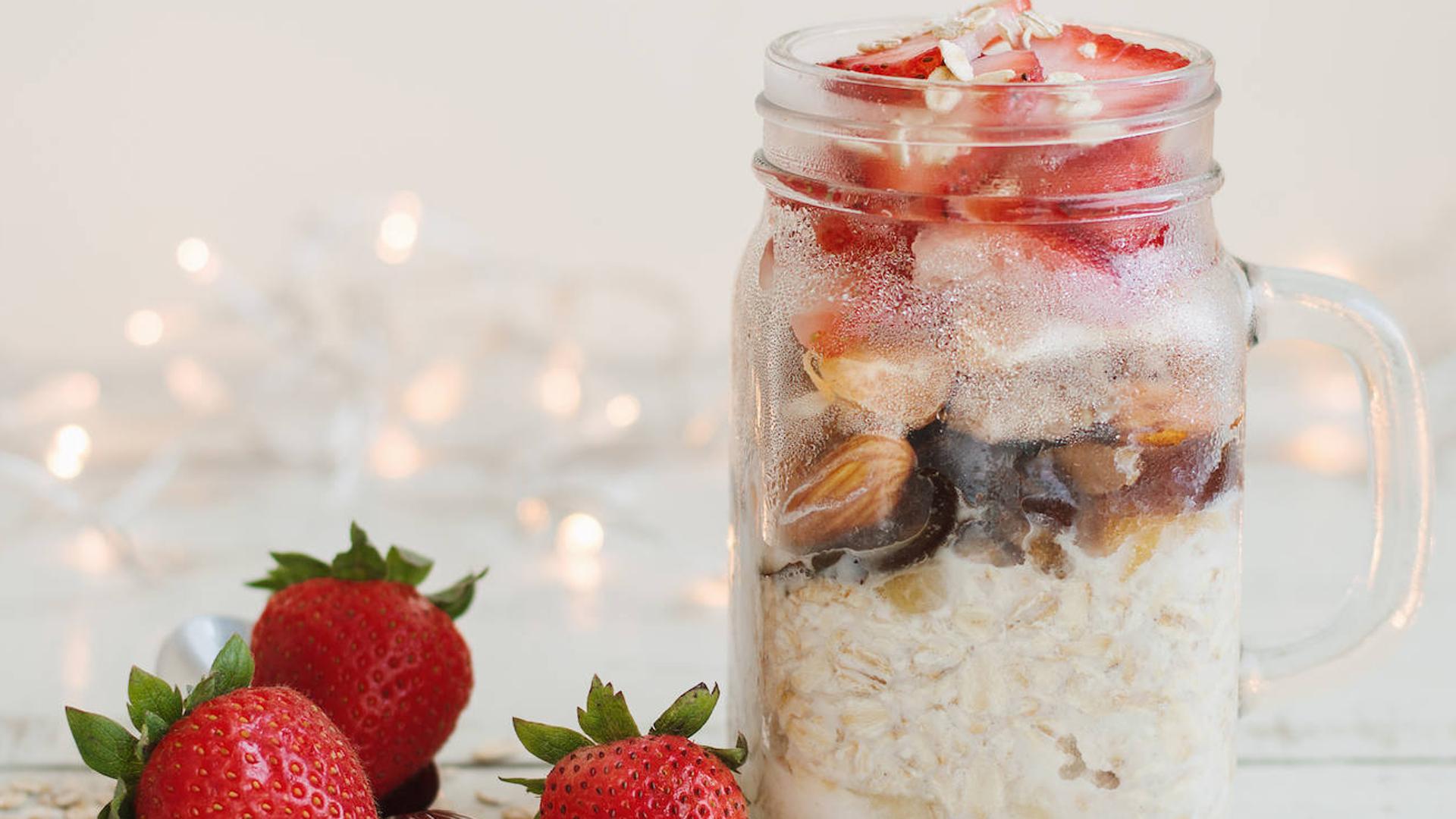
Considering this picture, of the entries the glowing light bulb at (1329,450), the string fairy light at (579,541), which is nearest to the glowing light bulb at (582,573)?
the string fairy light at (579,541)

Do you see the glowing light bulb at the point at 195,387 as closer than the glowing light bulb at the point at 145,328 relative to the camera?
No

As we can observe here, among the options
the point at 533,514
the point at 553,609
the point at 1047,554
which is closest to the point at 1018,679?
the point at 1047,554

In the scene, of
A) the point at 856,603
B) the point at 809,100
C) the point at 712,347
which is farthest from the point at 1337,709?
the point at 712,347

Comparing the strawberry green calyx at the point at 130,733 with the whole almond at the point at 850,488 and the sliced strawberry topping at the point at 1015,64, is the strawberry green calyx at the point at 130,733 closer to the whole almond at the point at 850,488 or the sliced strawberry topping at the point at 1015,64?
the whole almond at the point at 850,488

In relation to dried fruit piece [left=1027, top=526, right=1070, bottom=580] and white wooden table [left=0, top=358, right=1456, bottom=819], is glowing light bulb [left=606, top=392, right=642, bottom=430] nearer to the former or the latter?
white wooden table [left=0, top=358, right=1456, bottom=819]

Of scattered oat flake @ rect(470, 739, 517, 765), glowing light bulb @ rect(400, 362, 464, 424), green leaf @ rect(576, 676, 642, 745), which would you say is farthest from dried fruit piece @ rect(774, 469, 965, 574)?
glowing light bulb @ rect(400, 362, 464, 424)

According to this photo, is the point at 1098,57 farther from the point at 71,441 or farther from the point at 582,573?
the point at 71,441

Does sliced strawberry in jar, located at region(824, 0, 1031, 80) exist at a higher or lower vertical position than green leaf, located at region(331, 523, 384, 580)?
higher
